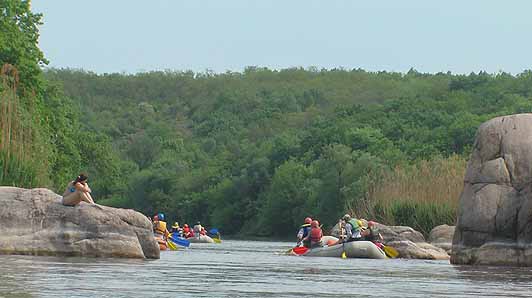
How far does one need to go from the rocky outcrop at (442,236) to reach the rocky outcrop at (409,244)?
922 mm

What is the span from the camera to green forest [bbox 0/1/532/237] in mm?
52750

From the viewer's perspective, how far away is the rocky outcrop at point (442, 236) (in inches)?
1822

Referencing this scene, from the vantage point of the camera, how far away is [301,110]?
17912 centimetres

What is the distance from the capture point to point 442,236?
47.3m

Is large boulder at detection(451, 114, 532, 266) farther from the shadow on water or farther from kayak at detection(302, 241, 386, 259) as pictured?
kayak at detection(302, 241, 386, 259)

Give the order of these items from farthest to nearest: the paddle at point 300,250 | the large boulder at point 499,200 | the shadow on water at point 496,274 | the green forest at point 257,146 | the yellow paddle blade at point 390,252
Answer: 1. the green forest at point 257,146
2. the paddle at point 300,250
3. the yellow paddle blade at point 390,252
4. the large boulder at point 499,200
5. the shadow on water at point 496,274

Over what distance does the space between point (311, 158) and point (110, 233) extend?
80.9 m

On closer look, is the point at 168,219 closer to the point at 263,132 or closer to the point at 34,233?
the point at 263,132

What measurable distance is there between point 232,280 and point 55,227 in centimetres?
752

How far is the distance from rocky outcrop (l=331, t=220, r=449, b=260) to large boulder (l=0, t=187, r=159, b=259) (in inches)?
537

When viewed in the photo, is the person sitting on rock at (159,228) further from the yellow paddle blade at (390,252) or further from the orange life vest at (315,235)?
the yellow paddle blade at (390,252)

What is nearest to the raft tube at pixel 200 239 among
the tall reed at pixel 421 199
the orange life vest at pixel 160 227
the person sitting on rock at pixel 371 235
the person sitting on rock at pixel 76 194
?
the tall reed at pixel 421 199

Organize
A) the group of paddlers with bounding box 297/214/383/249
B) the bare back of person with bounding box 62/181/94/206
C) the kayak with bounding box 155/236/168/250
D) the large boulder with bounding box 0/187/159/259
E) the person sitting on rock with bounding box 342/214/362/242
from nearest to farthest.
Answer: the large boulder with bounding box 0/187/159/259 < the bare back of person with bounding box 62/181/94/206 < the group of paddlers with bounding box 297/214/383/249 < the person sitting on rock with bounding box 342/214/362/242 < the kayak with bounding box 155/236/168/250

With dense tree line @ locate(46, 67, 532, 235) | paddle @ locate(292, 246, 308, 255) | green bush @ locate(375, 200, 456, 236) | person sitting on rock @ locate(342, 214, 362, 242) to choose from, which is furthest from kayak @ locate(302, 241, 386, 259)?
dense tree line @ locate(46, 67, 532, 235)
